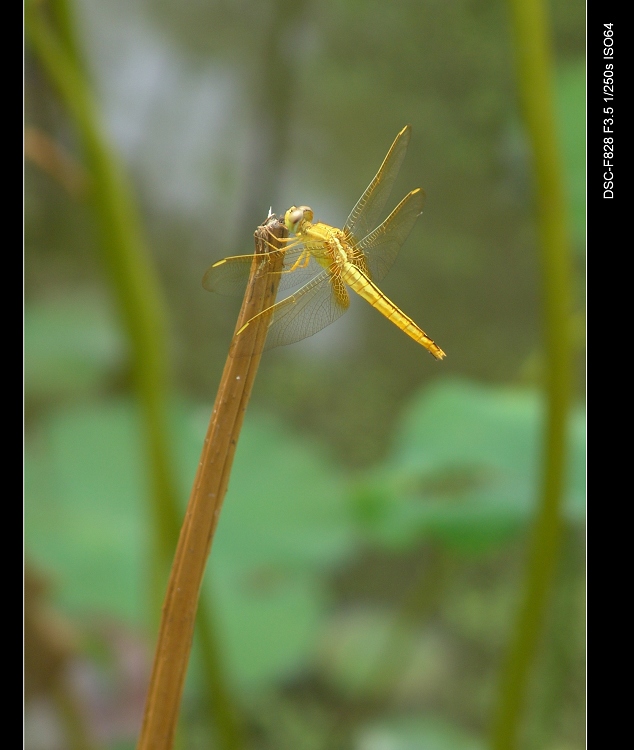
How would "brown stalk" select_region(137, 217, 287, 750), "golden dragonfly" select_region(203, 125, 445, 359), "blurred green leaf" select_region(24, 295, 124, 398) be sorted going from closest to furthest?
"brown stalk" select_region(137, 217, 287, 750), "golden dragonfly" select_region(203, 125, 445, 359), "blurred green leaf" select_region(24, 295, 124, 398)

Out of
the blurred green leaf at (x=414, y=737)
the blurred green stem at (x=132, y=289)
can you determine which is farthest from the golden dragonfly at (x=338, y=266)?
the blurred green leaf at (x=414, y=737)

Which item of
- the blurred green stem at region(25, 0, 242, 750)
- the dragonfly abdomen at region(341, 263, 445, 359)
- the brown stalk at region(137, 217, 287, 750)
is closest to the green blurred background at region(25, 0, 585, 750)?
the blurred green stem at region(25, 0, 242, 750)

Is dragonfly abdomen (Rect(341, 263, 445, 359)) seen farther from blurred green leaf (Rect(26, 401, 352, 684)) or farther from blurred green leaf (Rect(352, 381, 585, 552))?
blurred green leaf (Rect(26, 401, 352, 684))

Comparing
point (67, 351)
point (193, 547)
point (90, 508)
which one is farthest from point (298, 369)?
point (193, 547)

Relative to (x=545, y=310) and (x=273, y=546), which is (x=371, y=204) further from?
(x=273, y=546)

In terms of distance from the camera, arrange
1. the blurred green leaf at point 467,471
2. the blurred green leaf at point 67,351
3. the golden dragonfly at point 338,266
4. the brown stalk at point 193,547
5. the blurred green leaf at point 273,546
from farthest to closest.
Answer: the blurred green leaf at point 67,351
the blurred green leaf at point 273,546
the blurred green leaf at point 467,471
the golden dragonfly at point 338,266
the brown stalk at point 193,547

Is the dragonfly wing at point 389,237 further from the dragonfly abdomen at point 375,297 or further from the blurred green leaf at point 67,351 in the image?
the blurred green leaf at point 67,351
